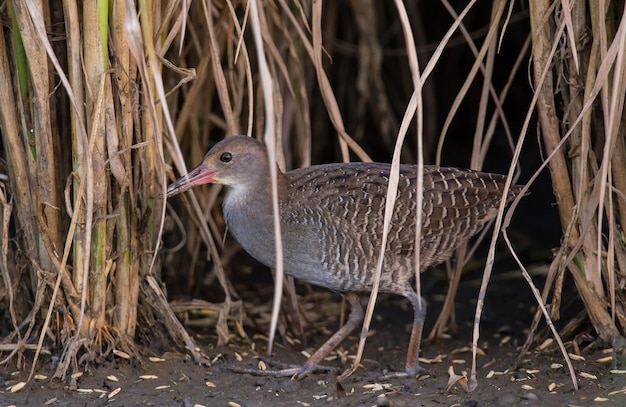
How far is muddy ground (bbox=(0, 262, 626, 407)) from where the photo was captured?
4.10m

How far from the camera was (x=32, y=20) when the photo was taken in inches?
145

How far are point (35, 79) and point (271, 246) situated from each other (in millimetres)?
1344

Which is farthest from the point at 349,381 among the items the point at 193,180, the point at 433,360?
the point at 193,180

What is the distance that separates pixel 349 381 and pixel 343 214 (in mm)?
785

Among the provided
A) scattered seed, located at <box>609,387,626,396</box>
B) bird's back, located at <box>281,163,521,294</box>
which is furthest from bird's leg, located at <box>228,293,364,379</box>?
scattered seed, located at <box>609,387,626,396</box>

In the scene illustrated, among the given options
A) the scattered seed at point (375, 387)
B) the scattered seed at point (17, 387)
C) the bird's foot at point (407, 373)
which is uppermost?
the scattered seed at point (17, 387)

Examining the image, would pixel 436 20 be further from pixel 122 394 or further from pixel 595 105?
pixel 122 394

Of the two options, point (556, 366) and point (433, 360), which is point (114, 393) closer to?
point (433, 360)

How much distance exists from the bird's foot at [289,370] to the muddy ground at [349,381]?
1.3 inches

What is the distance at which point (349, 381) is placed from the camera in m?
4.45

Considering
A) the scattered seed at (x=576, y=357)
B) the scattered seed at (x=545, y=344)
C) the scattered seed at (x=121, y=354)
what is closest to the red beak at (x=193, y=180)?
the scattered seed at (x=121, y=354)

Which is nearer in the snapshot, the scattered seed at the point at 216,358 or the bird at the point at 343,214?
the bird at the point at 343,214

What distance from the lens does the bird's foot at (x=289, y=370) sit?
4.55 m

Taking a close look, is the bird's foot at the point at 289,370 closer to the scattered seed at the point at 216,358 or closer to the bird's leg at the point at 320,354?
the bird's leg at the point at 320,354
